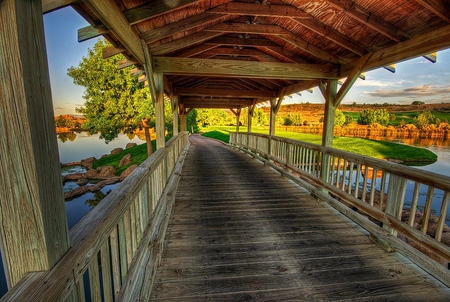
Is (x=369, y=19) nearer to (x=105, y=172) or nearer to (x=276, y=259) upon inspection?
(x=276, y=259)

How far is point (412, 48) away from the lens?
3.86m

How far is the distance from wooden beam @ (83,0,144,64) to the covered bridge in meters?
0.02

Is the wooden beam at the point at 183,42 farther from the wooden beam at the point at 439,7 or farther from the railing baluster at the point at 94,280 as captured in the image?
the railing baluster at the point at 94,280

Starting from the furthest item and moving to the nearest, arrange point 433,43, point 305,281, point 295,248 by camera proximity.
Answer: point 433,43
point 295,248
point 305,281

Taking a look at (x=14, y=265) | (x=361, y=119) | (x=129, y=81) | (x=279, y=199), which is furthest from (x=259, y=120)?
(x=14, y=265)

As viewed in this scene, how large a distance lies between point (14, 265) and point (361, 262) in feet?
9.84

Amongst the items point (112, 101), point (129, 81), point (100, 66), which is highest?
point (100, 66)

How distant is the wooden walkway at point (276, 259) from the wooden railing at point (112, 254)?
0.27m

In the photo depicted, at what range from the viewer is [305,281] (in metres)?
2.15

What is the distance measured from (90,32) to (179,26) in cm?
184

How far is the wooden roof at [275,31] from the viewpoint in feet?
10.8

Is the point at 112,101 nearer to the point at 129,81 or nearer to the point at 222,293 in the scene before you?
the point at 129,81

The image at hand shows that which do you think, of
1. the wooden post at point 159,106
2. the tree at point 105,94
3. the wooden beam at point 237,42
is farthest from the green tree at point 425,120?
the wooden post at point 159,106

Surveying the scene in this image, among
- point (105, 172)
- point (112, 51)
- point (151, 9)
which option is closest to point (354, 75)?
point (151, 9)
